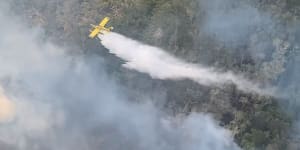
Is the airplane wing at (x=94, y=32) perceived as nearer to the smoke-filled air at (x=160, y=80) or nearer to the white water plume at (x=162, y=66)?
the smoke-filled air at (x=160, y=80)

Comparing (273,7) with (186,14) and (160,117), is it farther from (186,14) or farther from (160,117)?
(160,117)

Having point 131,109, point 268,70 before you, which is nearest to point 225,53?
point 268,70

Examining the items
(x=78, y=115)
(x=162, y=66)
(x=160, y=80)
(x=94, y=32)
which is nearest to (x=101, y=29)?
(x=94, y=32)

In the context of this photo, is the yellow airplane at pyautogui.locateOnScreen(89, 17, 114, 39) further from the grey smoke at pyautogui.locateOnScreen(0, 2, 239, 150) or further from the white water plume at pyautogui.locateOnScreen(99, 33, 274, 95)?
the grey smoke at pyautogui.locateOnScreen(0, 2, 239, 150)

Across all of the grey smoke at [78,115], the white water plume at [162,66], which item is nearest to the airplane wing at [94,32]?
the white water plume at [162,66]

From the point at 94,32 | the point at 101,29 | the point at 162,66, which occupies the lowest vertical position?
Answer: the point at 162,66

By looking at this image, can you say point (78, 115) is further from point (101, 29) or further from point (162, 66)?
point (162, 66)
